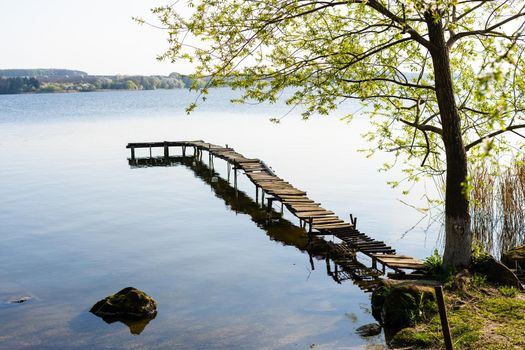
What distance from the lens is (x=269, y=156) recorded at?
1818 inches

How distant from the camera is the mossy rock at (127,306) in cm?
1530

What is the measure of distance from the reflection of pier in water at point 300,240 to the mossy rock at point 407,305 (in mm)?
3788

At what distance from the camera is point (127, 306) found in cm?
1530

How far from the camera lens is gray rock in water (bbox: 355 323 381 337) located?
1369 centimetres

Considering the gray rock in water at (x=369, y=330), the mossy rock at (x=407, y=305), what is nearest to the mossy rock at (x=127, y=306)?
the gray rock in water at (x=369, y=330)

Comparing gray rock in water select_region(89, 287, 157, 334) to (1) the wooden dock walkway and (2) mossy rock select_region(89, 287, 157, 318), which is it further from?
(1) the wooden dock walkway

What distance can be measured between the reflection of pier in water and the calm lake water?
20cm

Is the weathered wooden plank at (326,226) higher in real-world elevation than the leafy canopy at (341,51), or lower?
lower

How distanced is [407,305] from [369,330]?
46.7 inches

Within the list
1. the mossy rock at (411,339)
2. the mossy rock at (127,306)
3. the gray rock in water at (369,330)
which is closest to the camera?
the mossy rock at (411,339)

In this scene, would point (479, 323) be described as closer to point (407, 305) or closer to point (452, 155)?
point (407, 305)

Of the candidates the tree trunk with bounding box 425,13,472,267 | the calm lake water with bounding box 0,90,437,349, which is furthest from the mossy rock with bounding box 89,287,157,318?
the tree trunk with bounding box 425,13,472,267

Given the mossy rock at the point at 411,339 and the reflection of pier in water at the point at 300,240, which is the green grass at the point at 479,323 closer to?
the mossy rock at the point at 411,339

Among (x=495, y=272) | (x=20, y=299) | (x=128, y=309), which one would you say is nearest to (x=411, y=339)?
(x=495, y=272)
